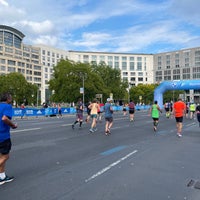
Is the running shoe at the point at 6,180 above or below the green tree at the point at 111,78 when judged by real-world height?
below

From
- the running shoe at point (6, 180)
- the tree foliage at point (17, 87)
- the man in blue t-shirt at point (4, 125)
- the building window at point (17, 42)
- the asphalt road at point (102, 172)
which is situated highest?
the building window at point (17, 42)

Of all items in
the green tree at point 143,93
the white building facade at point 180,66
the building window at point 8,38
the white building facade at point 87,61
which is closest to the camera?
the green tree at point 143,93

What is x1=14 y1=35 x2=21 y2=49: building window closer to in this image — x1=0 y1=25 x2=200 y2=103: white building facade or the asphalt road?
x1=0 y1=25 x2=200 y2=103: white building facade

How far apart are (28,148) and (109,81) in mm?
71042

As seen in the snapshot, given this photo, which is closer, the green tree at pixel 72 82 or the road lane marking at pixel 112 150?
the road lane marking at pixel 112 150

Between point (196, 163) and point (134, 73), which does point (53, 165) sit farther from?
point (134, 73)

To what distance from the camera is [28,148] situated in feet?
32.1

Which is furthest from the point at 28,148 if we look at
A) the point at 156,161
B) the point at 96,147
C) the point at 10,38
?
the point at 10,38

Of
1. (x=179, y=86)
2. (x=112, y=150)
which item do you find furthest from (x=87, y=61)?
(x=112, y=150)

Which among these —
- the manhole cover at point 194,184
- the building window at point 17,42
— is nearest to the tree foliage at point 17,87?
the building window at point 17,42

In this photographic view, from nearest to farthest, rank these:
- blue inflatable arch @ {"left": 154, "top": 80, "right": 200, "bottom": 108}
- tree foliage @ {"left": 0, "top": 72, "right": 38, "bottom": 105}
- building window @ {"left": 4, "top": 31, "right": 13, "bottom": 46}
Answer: blue inflatable arch @ {"left": 154, "top": 80, "right": 200, "bottom": 108}
tree foliage @ {"left": 0, "top": 72, "right": 38, "bottom": 105}
building window @ {"left": 4, "top": 31, "right": 13, "bottom": 46}

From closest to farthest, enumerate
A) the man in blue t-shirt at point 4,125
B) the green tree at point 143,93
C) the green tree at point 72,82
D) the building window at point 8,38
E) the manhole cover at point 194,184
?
the man in blue t-shirt at point 4,125, the manhole cover at point 194,184, the green tree at point 72,82, the green tree at point 143,93, the building window at point 8,38

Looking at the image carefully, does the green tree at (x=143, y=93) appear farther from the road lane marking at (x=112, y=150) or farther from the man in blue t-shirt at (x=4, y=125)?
the man in blue t-shirt at (x=4, y=125)

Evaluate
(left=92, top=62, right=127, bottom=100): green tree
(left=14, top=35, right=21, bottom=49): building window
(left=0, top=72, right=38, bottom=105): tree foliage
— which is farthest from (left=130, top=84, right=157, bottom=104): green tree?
(left=14, top=35, right=21, bottom=49): building window
